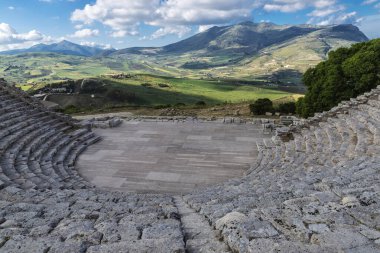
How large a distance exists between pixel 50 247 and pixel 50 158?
11330 mm

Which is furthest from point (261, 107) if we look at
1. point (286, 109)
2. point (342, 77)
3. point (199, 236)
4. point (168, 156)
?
point (199, 236)

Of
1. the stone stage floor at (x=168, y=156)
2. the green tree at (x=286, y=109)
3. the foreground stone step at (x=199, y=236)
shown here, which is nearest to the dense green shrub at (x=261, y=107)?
the green tree at (x=286, y=109)

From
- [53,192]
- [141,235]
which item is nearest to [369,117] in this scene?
[141,235]

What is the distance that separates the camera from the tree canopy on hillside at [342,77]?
2081 centimetres

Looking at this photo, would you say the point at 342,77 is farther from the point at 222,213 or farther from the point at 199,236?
the point at 199,236

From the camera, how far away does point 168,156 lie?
53.9ft

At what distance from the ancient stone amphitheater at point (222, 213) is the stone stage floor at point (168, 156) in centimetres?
155

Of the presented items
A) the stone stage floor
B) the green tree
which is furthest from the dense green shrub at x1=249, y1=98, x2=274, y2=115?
the stone stage floor

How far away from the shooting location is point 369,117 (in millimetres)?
13984

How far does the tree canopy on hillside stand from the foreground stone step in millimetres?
19444

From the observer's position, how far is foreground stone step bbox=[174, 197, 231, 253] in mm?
4465

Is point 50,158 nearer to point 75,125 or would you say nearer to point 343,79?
point 75,125

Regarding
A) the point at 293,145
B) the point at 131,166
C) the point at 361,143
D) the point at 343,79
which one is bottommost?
the point at 131,166

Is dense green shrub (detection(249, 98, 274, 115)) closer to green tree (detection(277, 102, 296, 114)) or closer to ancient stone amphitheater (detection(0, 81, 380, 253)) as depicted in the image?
green tree (detection(277, 102, 296, 114))
